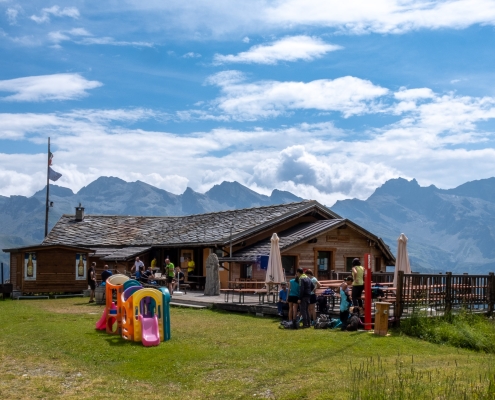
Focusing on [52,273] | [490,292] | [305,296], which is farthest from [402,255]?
[52,273]

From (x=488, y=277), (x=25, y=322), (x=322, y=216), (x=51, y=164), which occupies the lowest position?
(x=25, y=322)

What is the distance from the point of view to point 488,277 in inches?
821

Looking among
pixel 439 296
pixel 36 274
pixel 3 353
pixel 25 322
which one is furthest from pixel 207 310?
pixel 36 274

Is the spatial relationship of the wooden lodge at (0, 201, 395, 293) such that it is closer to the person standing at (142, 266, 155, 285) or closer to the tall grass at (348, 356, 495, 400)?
the person standing at (142, 266, 155, 285)

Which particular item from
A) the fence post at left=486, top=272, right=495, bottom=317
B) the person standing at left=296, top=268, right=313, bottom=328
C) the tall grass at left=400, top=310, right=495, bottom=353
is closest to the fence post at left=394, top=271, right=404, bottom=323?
the tall grass at left=400, top=310, right=495, bottom=353

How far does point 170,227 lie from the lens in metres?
42.7

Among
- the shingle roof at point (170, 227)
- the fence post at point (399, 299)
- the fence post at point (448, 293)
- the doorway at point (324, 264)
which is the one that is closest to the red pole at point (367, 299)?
the fence post at point (399, 299)

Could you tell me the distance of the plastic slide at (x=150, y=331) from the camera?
1534 cm

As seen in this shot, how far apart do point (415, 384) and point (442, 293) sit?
949cm

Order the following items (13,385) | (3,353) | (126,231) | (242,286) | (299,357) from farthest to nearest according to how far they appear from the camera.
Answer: (126,231) < (242,286) < (3,353) < (299,357) < (13,385)

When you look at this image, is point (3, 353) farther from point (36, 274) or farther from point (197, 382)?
point (36, 274)

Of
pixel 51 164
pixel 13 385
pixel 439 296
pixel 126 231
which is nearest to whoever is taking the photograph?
pixel 13 385

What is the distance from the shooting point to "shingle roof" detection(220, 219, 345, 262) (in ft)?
104

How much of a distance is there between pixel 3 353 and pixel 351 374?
7649 mm
